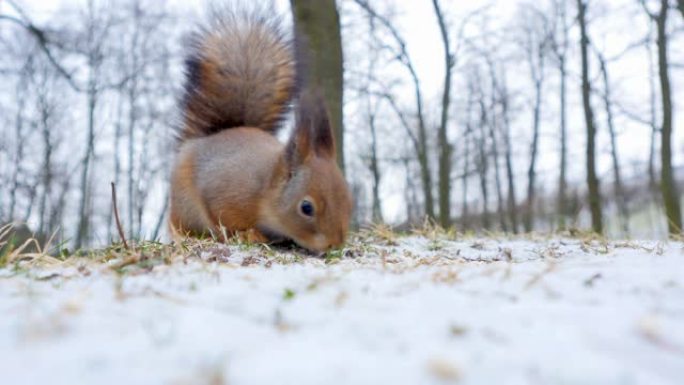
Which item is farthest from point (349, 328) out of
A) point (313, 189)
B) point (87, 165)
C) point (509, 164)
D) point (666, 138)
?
point (509, 164)

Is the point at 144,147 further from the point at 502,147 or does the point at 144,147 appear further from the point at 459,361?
the point at 459,361

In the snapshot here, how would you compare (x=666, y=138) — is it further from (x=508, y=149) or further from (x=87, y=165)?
(x=87, y=165)

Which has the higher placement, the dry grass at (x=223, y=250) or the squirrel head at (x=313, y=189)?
the squirrel head at (x=313, y=189)

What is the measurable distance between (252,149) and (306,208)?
94cm

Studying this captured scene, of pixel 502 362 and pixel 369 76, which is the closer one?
pixel 502 362

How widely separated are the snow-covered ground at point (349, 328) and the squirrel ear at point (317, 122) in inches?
65.0

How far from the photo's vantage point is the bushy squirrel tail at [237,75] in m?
4.41

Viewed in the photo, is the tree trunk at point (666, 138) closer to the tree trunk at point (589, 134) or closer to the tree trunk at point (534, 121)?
the tree trunk at point (589, 134)

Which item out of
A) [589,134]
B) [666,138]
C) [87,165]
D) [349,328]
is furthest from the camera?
[87,165]

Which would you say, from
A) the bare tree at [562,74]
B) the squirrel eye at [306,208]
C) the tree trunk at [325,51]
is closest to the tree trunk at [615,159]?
the bare tree at [562,74]

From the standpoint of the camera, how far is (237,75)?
4.44 meters

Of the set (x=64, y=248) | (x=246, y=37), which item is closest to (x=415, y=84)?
(x=246, y=37)

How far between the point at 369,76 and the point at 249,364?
13.0 meters

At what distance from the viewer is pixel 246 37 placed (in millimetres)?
4637
